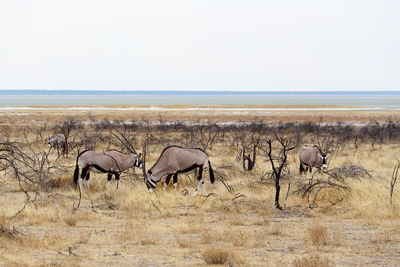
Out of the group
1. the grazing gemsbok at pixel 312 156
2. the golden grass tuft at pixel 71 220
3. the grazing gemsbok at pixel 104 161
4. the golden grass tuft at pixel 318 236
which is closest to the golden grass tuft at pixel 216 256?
the golden grass tuft at pixel 318 236

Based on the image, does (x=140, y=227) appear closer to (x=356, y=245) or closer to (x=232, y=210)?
(x=232, y=210)

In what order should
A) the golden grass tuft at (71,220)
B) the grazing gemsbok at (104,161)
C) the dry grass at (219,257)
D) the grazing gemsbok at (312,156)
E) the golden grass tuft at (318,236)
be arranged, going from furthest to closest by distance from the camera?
the grazing gemsbok at (312,156) < the grazing gemsbok at (104,161) < the golden grass tuft at (71,220) < the golden grass tuft at (318,236) < the dry grass at (219,257)

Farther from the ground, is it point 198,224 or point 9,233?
point 9,233

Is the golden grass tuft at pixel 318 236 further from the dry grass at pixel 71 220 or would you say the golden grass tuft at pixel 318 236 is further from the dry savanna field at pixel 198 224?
the dry grass at pixel 71 220

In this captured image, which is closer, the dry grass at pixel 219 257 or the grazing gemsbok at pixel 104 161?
the dry grass at pixel 219 257

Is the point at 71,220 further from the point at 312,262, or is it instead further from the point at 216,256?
the point at 312,262

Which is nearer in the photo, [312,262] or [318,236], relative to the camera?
[312,262]

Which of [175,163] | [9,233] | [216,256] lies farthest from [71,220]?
[216,256]

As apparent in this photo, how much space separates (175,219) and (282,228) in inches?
81.9

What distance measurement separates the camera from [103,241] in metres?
8.25

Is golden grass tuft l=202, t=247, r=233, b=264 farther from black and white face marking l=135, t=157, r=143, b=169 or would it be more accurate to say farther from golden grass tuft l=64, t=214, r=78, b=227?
black and white face marking l=135, t=157, r=143, b=169

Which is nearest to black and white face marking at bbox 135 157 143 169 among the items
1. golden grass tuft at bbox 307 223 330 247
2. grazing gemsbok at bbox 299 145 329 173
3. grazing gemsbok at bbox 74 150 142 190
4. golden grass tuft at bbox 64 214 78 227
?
grazing gemsbok at bbox 74 150 142 190

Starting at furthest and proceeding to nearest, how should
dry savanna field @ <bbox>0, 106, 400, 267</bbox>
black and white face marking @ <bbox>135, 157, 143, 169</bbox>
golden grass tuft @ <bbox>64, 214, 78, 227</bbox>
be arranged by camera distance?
black and white face marking @ <bbox>135, 157, 143, 169</bbox> < golden grass tuft @ <bbox>64, 214, 78, 227</bbox> < dry savanna field @ <bbox>0, 106, 400, 267</bbox>

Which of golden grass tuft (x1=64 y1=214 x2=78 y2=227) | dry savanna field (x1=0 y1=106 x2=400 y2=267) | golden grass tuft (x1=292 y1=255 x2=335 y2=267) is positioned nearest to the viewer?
golden grass tuft (x1=292 y1=255 x2=335 y2=267)
